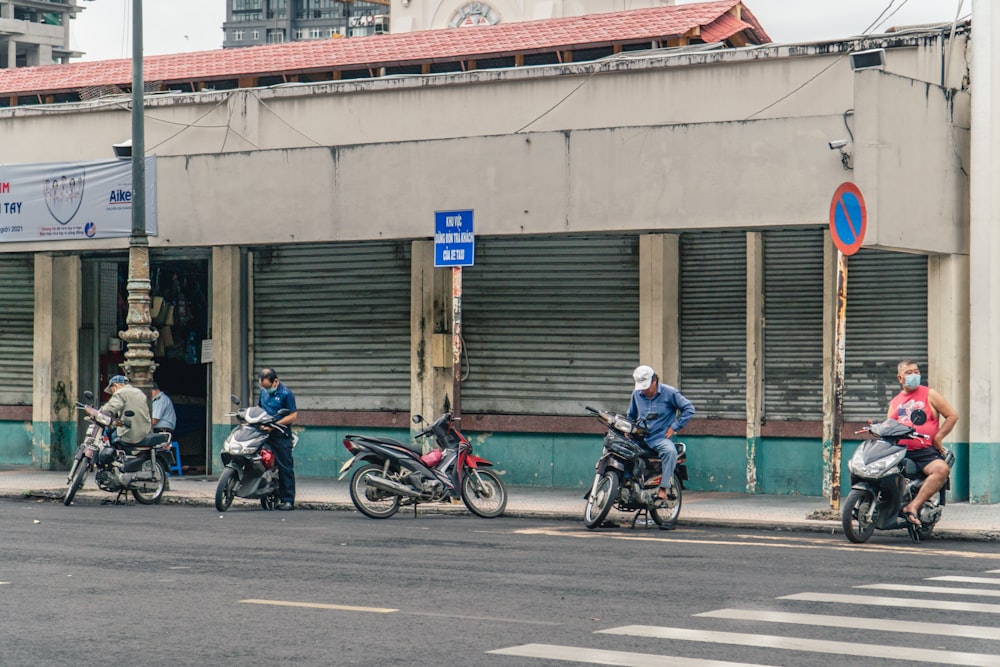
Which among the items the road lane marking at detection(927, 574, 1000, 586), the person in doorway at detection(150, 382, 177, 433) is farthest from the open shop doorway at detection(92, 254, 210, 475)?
the road lane marking at detection(927, 574, 1000, 586)

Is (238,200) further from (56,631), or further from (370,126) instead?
(56,631)

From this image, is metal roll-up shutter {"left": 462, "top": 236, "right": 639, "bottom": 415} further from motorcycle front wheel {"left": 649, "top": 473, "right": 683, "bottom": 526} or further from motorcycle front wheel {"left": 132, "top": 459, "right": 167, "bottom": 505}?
motorcycle front wheel {"left": 649, "top": 473, "right": 683, "bottom": 526}

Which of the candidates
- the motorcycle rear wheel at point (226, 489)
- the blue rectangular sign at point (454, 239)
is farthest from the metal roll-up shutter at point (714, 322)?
the motorcycle rear wheel at point (226, 489)

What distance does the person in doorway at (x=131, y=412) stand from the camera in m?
18.8

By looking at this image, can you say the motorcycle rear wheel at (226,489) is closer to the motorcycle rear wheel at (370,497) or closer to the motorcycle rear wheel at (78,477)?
the motorcycle rear wheel at (370,497)

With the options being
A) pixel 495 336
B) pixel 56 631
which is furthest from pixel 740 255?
pixel 56 631

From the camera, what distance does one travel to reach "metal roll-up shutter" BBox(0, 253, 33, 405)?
2428 centimetres

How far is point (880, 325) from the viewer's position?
60.8ft

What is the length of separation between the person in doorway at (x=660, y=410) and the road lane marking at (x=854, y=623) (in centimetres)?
601

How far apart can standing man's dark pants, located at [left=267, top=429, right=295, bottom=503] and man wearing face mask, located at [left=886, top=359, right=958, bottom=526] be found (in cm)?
718

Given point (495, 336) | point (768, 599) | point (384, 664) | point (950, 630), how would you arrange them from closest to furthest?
point (384, 664) < point (950, 630) < point (768, 599) < point (495, 336)

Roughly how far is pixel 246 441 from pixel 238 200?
15.2 feet

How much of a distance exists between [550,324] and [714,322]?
2288 mm

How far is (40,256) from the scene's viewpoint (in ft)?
78.5
